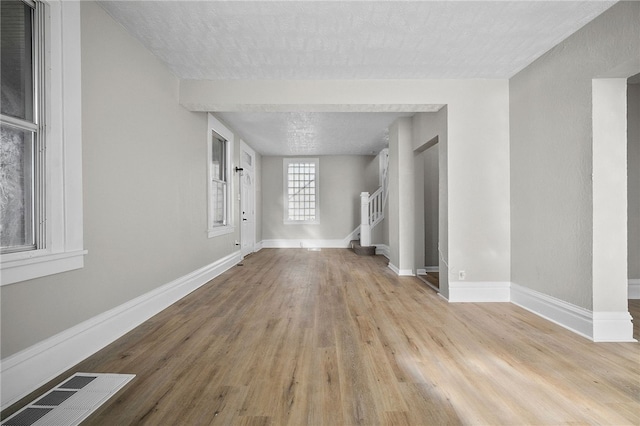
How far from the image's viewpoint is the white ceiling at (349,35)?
227 centimetres

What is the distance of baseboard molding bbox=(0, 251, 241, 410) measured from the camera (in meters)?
1.63

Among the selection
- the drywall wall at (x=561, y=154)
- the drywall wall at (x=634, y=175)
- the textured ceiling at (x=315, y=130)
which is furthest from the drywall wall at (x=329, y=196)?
the drywall wall at (x=634, y=175)

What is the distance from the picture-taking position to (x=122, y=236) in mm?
2566

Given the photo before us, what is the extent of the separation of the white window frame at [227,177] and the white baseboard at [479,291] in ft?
11.3

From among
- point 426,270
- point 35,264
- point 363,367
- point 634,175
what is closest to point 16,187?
point 35,264

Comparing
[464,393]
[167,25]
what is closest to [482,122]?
[464,393]

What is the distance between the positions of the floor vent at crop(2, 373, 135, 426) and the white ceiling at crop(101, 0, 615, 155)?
263cm

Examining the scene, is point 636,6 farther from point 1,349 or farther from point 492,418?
point 1,349

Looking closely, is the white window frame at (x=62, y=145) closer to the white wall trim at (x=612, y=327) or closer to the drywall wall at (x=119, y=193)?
the drywall wall at (x=119, y=193)

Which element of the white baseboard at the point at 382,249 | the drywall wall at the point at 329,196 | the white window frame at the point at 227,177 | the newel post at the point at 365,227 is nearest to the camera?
the white window frame at the point at 227,177

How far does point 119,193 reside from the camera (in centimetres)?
253

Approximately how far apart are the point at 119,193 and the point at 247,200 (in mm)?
4602

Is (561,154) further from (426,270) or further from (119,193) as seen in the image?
(119,193)

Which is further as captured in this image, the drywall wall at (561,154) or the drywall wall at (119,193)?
the drywall wall at (561,154)
